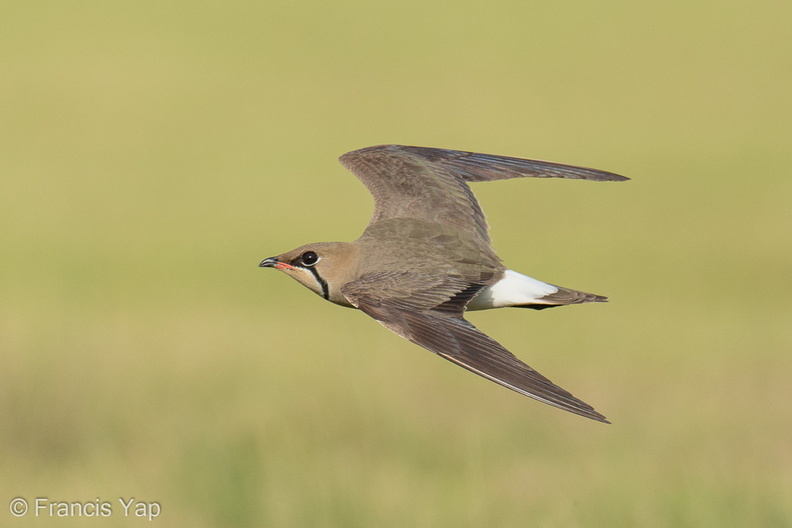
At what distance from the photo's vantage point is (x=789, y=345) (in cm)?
2275

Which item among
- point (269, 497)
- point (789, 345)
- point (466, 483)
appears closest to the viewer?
point (269, 497)

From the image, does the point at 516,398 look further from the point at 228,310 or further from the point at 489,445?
the point at 228,310

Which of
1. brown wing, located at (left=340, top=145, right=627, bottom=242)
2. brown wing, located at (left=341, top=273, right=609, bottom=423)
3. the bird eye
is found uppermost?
brown wing, located at (left=340, top=145, right=627, bottom=242)

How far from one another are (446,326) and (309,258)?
1.25 meters

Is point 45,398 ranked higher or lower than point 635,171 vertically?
lower

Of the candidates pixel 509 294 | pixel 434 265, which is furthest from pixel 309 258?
pixel 509 294

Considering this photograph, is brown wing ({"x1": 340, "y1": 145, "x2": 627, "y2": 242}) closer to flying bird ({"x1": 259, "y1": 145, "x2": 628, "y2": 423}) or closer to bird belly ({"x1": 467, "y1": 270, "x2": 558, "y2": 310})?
flying bird ({"x1": 259, "y1": 145, "x2": 628, "y2": 423})

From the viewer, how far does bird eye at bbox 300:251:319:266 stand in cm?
802

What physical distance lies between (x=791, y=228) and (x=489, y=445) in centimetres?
1647

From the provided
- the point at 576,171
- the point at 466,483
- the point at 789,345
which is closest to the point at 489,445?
the point at 466,483

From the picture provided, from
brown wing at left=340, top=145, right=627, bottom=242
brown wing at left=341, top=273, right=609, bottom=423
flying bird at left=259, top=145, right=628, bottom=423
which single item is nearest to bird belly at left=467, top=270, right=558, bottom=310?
flying bird at left=259, top=145, right=628, bottom=423

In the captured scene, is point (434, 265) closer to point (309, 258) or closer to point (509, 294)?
point (509, 294)

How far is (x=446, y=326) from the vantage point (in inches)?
282

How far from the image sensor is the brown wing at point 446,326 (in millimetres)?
6336
